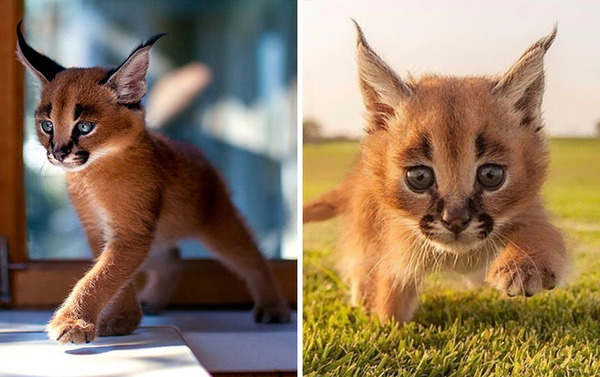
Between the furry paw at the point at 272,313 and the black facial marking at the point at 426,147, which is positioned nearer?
the black facial marking at the point at 426,147

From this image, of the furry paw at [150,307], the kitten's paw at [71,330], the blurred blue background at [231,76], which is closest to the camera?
the kitten's paw at [71,330]

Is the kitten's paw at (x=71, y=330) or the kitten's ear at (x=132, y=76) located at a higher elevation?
the kitten's ear at (x=132, y=76)

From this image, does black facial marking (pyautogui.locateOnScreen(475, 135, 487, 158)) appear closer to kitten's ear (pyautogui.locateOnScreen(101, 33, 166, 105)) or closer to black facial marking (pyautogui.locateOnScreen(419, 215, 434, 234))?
black facial marking (pyautogui.locateOnScreen(419, 215, 434, 234))

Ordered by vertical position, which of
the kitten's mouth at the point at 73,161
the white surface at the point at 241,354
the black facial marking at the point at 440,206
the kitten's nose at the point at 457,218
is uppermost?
the kitten's mouth at the point at 73,161

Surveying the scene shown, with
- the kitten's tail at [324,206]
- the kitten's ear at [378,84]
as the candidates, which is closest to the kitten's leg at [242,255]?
the kitten's tail at [324,206]

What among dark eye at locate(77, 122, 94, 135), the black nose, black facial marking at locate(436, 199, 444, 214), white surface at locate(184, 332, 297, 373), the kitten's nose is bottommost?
white surface at locate(184, 332, 297, 373)

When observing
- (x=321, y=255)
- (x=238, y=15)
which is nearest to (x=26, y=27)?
(x=238, y=15)

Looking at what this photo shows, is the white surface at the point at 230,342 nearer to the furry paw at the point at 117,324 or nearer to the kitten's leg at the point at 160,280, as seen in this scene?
the furry paw at the point at 117,324

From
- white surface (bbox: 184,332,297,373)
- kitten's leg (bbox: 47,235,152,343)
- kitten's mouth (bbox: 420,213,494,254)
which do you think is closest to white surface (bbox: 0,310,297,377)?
white surface (bbox: 184,332,297,373)
